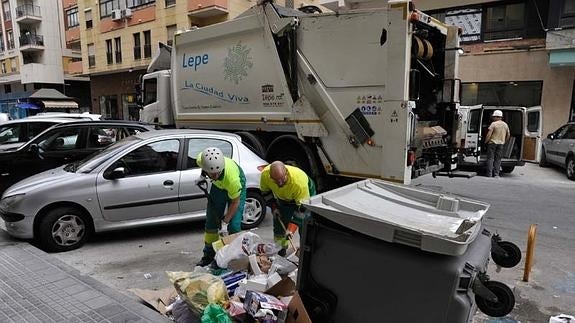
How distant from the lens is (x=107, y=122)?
796 cm

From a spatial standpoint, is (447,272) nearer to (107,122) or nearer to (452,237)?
(452,237)

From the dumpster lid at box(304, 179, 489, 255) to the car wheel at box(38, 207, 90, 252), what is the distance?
3624mm

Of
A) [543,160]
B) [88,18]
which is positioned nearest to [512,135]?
[543,160]

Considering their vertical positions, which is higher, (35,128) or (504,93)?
(504,93)

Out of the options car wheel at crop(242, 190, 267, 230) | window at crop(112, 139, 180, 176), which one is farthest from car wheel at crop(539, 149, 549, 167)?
window at crop(112, 139, 180, 176)

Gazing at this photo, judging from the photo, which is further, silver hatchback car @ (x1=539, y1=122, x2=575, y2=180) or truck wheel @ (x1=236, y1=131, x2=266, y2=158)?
silver hatchback car @ (x1=539, y1=122, x2=575, y2=180)

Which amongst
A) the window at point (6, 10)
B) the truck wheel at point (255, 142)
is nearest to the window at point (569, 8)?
the truck wheel at point (255, 142)

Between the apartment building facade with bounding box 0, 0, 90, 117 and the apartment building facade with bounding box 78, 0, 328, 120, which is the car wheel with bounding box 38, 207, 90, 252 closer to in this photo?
the apartment building facade with bounding box 78, 0, 328, 120

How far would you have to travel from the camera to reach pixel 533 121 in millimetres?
11547

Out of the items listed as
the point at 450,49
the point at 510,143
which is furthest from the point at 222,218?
the point at 510,143

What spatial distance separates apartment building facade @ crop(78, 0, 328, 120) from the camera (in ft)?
82.5

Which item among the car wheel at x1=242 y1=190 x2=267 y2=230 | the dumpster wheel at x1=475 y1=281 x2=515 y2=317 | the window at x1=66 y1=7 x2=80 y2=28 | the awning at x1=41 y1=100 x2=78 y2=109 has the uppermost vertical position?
the window at x1=66 y1=7 x2=80 y2=28

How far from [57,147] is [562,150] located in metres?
11.6

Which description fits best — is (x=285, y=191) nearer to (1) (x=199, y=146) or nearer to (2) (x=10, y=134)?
(1) (x=199, y=146)
